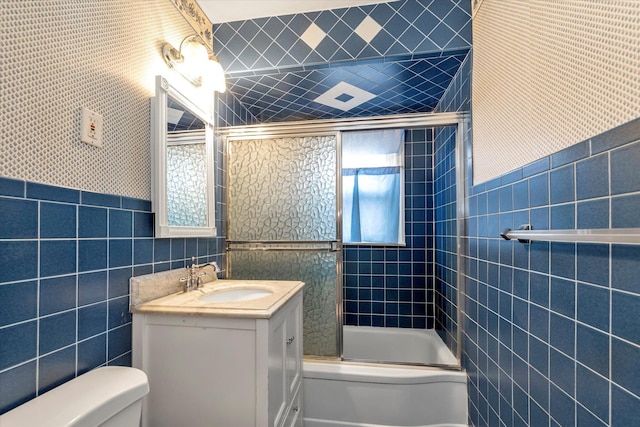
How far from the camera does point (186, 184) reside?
1.46m

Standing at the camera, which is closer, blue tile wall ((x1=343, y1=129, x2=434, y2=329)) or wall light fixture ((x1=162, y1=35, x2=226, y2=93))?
wall light fixture ((x1=162, y1=35, x2=226, y2=93))

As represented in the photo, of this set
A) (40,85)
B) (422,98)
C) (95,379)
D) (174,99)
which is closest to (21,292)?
(95,379)

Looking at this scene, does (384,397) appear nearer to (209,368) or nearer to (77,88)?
(209,368)

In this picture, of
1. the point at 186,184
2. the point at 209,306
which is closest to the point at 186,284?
the point at 209,306

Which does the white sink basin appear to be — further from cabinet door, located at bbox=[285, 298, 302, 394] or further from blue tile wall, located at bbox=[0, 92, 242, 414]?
blue tile wall, located at bbox=[0, 92, 242, 414]

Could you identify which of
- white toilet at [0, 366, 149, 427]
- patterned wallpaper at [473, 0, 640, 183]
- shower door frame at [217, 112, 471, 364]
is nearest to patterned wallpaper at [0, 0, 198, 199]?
white toilet at [0, 366, 149, 427]

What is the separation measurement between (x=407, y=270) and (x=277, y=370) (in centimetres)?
180

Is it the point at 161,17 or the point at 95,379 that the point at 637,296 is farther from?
the point at 161,17

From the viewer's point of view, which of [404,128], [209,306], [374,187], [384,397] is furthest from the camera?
[374,187]

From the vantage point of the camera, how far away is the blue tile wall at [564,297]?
26.3 inches

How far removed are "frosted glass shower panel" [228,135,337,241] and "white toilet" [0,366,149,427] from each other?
1152 millimetres

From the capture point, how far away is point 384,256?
266 cm

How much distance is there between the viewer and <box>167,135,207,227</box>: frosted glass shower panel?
1.33 m

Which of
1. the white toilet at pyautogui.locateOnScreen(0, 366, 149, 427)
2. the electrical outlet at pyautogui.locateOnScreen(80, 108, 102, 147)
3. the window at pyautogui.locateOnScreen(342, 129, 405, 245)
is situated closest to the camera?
the white toilet at pyautogui.locateOnScreen(0, 366, 149, 427)
